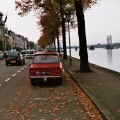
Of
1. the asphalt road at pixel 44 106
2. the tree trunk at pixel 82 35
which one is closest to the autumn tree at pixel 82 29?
the tree trunk at pixel 82 35

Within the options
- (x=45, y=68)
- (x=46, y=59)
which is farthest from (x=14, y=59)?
(x=45, y=68)

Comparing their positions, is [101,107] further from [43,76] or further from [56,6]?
[56,6]

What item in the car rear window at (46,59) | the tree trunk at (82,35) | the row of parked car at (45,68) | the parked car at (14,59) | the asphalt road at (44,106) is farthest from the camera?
the parked car at (14,59)

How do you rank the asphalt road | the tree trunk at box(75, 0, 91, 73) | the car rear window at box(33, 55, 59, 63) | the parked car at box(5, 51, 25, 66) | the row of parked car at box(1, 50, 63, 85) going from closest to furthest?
the asphalt road < the row of parked car at box(1, 50, 63, 85) < the car rear window at box(33, 55, 59, 63) < the tree trunk at box(75, 0, 91, 73) < the parked car at box(5, 51, 25, 66)

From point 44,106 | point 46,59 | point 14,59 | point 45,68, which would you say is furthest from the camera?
point 14,59

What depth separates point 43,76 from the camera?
1602 centimetres

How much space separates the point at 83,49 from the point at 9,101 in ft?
36.6

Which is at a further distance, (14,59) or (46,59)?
(14,59)

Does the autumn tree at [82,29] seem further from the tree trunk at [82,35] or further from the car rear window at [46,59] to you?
the car rear window at [46,59]

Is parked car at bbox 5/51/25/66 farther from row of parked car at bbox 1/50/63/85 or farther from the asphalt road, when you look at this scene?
the asphalt road

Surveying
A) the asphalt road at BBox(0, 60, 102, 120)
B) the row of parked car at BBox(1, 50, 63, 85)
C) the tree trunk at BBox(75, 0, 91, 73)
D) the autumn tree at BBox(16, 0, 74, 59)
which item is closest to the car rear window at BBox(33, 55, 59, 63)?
the row of parked car at BBox(1, 50, 63, 85)

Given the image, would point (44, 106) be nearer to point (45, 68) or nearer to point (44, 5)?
point (45, 68)

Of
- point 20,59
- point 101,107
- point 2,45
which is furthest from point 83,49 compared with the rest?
point 2,45

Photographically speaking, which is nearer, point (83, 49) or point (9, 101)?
point (9, 101)
